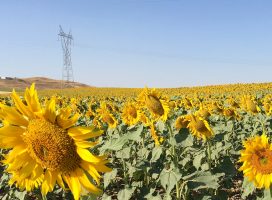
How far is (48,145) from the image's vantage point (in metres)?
1.89

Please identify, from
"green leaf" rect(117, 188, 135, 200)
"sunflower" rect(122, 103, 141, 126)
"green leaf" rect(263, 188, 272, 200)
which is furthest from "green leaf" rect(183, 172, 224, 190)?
"sunflower" rect(122, 103, 141, 126)

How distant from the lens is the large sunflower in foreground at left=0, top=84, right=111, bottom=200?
74.6 inches

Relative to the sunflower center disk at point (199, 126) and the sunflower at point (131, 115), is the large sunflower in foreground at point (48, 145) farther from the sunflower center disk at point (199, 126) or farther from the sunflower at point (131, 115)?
the sunflower at point (131, 115)

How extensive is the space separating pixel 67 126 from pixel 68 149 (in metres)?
0.12

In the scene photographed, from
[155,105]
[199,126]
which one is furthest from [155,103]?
[199,126]

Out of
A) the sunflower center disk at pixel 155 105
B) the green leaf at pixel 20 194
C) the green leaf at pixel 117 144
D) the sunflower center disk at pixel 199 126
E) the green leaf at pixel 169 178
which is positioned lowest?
the green leaf at pixel 20 194

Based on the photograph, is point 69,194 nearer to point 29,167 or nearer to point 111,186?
point 111,186

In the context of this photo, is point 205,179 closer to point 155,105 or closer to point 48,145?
point 155,105

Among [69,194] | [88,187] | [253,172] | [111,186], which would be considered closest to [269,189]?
[253,172]

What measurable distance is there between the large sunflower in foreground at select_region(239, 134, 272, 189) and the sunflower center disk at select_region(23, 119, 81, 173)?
2.52 meters

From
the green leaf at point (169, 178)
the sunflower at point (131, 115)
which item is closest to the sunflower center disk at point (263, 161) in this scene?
the green leaf at point (169, 178)

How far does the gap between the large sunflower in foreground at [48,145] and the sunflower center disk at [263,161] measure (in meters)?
2.42

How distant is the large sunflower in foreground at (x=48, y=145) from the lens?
190 centimetres

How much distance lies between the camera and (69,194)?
5.79 meters
